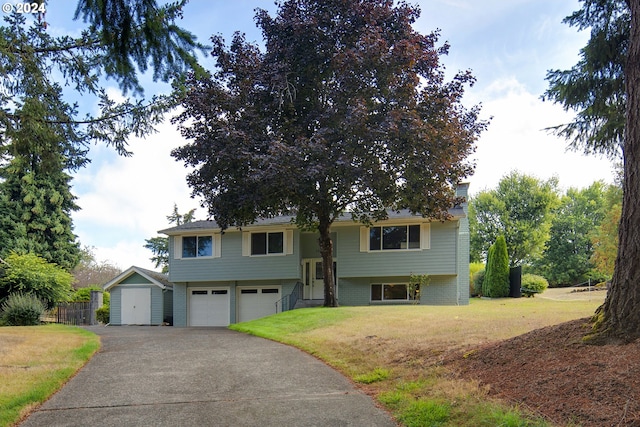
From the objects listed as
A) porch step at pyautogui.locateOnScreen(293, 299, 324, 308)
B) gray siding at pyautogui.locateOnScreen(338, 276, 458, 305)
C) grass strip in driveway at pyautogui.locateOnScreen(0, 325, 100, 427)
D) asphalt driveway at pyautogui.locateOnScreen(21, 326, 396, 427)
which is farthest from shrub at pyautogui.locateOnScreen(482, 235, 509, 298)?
grass strip in driveway at pyautogui.locateOnScreen(0, 325, 100, 427)

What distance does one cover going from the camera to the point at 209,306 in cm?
2691

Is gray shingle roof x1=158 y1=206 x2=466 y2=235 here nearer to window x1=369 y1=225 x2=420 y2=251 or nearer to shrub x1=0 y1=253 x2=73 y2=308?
window x1=369 y1=225 x2=420 y2=251

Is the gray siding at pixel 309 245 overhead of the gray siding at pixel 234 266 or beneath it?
overhead

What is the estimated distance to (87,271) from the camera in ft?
158

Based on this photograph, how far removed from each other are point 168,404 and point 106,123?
193 inches

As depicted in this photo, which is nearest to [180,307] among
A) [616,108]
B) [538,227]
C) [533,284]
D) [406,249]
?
[406,249]

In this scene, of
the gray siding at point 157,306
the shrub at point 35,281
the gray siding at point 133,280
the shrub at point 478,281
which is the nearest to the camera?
the shrub at point 35,281

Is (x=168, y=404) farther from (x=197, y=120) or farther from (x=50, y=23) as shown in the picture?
(x=197, y=120)

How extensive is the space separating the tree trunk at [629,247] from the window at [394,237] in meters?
17.3

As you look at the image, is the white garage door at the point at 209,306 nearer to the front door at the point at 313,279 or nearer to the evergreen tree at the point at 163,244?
the front door at the point at 313,279

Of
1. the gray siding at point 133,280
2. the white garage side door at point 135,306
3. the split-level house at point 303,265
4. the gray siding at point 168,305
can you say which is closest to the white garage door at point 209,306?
the split-level house at point 303,265

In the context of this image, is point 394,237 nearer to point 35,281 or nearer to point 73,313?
point 35,281

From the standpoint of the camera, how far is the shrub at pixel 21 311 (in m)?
20.1

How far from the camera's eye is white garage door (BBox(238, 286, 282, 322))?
26000 millimetres
